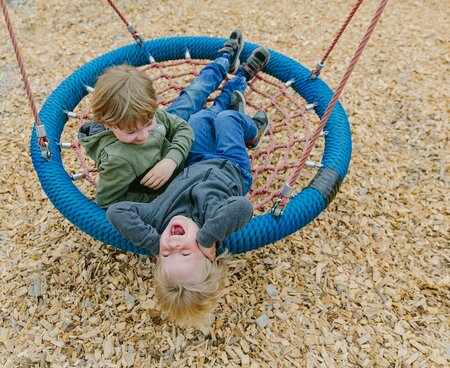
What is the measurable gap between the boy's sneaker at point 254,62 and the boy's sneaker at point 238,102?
0.72 feet

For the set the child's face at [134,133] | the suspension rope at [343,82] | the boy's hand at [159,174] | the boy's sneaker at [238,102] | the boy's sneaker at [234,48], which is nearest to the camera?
the suspension rope at [343,82]

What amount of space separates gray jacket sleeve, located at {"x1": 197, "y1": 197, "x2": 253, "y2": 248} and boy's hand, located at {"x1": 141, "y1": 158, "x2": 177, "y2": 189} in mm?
312

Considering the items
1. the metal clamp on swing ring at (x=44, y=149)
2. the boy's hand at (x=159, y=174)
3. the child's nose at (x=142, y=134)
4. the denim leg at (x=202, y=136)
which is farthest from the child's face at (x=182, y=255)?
the metal clamp on swing ring at (x=44, y=149)

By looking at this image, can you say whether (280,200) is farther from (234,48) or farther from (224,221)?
(234,48)

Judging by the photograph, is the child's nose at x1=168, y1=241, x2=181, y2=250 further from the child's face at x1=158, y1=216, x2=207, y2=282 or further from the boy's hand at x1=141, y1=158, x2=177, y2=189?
the boy's hand at x1=141, y1=158, x2=177, y2=189

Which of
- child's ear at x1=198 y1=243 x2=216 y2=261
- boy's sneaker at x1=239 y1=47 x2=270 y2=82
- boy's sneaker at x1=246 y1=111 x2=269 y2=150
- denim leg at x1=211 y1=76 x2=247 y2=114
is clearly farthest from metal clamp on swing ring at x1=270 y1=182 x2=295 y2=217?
boy's sneaker at x1=239 y1=47 x2=270 y2=82

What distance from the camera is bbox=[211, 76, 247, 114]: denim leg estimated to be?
241 centimetres

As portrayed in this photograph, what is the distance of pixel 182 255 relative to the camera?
1.53m

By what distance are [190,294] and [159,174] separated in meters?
0.50

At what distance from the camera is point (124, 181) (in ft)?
5.69

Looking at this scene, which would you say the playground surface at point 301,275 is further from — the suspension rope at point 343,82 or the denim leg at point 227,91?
the denim leg at point 227,91

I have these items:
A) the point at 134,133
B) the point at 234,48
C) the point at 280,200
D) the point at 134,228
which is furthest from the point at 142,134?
the point at 234,48

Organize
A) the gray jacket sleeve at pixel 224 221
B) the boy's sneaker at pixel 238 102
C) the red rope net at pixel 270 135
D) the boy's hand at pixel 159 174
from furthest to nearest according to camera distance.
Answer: the boy's sneaker at pixel 238 102, the red rope net at pixel 270 135, the boy's hand at pixel 159 174, the gray jacket sleeve at pixel 224 221

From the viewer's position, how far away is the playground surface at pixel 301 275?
191 cm
